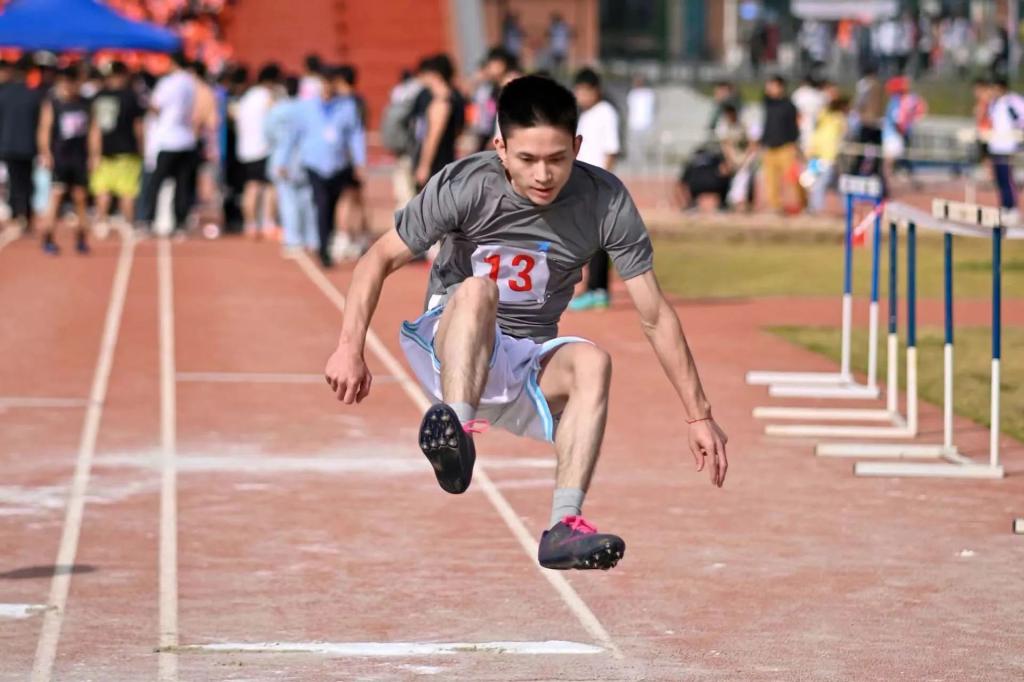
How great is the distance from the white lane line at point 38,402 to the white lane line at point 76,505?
83 mm

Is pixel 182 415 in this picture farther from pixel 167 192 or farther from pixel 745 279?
pixel 167 192

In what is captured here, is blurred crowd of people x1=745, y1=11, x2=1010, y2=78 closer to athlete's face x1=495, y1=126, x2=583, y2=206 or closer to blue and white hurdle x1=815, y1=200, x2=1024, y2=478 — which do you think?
blue and white hurdle x1=815, y1=200, x2=1024, y2=478

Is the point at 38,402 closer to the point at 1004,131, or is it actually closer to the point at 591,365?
the point at 591,365

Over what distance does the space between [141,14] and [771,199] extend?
54.3ft

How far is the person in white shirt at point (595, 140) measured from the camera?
17.4m

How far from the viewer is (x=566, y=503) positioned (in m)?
6.17

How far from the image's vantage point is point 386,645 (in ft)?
22.9

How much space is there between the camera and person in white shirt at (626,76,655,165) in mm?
38812

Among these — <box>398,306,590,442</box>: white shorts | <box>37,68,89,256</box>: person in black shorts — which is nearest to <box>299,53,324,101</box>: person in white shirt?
<box>37,68,89,256</box>: person in black shorts

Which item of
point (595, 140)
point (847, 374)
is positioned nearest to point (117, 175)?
point (595, 140)

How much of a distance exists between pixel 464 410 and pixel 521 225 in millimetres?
593

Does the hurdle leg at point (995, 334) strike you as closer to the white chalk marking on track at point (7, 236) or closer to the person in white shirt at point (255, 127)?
the person in white shirt at point (255, 127)

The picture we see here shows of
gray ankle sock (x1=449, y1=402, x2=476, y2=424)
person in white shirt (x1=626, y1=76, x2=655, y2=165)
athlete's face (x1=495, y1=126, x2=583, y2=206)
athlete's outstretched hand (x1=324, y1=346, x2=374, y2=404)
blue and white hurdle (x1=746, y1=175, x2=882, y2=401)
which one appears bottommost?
person in white shirt (x1=626, y1=76, x2=655, y2=165)

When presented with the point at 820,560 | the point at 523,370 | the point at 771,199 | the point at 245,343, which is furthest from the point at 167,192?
the point at 523,370
